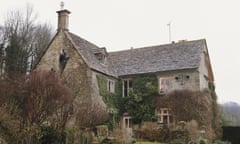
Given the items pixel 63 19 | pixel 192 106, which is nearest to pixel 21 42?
pixel 63 19

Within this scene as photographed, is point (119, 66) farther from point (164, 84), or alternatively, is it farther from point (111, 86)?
point (164, 84)

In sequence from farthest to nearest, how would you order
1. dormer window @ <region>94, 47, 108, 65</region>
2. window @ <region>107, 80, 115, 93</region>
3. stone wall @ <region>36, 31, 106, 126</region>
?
dormer window @ <region>94, 47, 108, 65</region>
window @ <region>107, 80, 115, 93</region>
stone wall @ <region>36, 31, 106, 126</region>

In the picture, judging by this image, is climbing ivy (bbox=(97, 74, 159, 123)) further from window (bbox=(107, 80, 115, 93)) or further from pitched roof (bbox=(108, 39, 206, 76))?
pitched roof (bbox=(108, 39, 206, 76))

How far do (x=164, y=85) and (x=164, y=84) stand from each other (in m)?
0.10

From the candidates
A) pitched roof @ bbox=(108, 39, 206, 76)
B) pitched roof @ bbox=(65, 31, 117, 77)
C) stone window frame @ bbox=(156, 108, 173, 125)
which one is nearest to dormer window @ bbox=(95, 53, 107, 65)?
pitched roof @ bbox=(65, 31, 117, 77)

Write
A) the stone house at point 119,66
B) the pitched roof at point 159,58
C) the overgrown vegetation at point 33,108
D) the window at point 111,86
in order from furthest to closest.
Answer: the window at point 111,86, the pitched roof at point 159,58, the stone house at point 119,66, the overgrown vegetation at point 33,108

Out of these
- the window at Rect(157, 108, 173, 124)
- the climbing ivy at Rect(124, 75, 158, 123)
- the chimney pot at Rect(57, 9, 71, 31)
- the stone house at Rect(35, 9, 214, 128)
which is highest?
the chimney pot at Rect(57, 9, 71, 31)

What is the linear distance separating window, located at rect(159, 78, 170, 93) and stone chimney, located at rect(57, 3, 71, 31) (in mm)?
10778

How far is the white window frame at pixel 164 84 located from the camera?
103 feet

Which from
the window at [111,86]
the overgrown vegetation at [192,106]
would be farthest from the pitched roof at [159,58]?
the overgrown vegetation at [192,106]

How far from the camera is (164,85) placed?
31.4 metres

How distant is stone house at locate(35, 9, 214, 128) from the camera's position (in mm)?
29391

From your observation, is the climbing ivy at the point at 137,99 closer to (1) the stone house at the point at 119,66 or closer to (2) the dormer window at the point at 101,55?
(1) the stone house at the point at 119,66

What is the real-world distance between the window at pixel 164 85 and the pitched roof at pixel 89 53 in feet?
16.0
